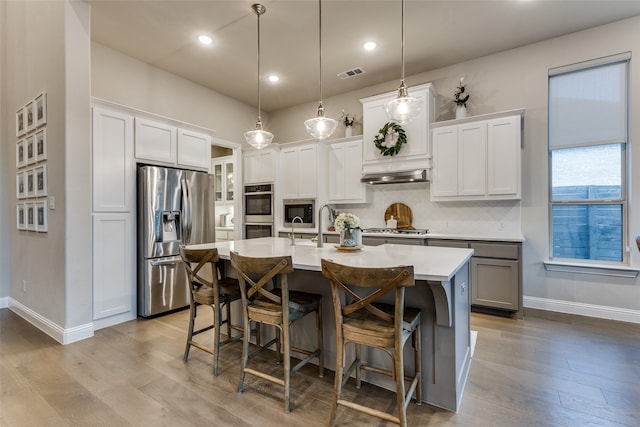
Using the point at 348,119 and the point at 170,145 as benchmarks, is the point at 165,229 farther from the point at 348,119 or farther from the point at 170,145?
the point at 348,119

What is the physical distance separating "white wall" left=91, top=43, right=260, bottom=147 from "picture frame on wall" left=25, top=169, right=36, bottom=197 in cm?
114

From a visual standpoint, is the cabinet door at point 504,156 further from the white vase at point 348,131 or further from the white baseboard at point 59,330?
the white baseboard at point 59,330

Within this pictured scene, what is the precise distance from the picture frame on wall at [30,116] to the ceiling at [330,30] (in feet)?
3.53

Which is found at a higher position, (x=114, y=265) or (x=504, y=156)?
(x=504, y=156)

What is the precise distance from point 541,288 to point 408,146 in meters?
2.43

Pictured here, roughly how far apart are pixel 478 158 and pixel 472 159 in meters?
0.07

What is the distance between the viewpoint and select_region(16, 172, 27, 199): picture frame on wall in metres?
3.55

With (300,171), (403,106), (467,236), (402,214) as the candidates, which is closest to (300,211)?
(300,171)

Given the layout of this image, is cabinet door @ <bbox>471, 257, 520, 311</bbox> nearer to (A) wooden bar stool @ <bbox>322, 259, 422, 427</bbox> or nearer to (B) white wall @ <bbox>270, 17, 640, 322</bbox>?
(B) white wall @ <bbox>270, 17, 640, 322</bbox>

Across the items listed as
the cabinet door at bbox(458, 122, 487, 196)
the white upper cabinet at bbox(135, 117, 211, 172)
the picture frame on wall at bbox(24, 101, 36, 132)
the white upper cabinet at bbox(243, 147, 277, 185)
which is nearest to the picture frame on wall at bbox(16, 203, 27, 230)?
the picture frame on wall at bbox(24, 101, 36, 132)

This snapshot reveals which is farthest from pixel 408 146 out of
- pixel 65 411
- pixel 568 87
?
pixel 65 411

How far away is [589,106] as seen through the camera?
3.55 meters

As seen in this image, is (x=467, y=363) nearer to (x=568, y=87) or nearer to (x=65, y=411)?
(x=65, y=411)

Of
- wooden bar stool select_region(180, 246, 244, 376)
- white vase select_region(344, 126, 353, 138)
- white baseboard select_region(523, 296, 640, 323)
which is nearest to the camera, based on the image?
wooden bar stool select_region(180, 246, 244, 376)
